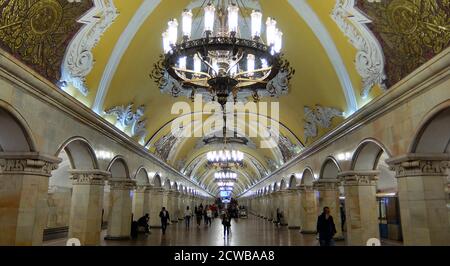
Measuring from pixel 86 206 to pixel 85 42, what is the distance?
4406mm

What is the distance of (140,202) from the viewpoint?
16000 mm

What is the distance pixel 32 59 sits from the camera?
6.25 m

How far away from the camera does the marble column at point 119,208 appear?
41.9 feet

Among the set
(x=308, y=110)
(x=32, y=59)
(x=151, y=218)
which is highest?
(x=308, y=110)

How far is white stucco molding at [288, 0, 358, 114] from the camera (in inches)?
321

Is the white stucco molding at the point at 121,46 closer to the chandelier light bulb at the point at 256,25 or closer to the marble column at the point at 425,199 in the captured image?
the chandelier light bulb at the point at 256,25

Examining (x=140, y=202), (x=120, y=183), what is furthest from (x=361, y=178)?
(x=140, y=202)

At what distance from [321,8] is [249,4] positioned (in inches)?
69.8

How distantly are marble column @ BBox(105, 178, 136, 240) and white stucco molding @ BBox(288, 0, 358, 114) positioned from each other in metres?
8.26

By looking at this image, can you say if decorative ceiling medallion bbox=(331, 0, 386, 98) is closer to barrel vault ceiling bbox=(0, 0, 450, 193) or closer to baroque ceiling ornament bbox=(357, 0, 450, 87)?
barrel vault ceiling bbox=(0, 0, 450, 193)

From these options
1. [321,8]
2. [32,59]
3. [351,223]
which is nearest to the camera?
[32,59]

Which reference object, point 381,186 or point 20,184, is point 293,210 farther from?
point 20,184
